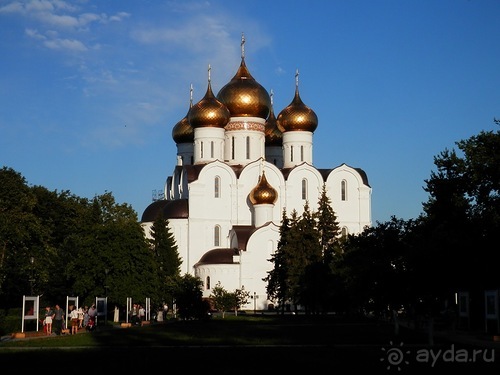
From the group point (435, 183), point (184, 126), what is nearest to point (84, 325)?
point (435, 183)

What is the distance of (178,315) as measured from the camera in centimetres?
5319

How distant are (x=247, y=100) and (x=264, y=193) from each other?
32.4 ft

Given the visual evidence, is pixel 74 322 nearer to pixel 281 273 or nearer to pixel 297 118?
pixel 281 273

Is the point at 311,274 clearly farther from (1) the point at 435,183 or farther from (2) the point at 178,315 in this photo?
(1) the point at 435,183

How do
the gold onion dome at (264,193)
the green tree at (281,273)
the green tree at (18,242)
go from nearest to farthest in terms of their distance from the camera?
1. the green tree at (18,242)
2. the green tree at (281,273)
3. the gold onion dome at (264,193)

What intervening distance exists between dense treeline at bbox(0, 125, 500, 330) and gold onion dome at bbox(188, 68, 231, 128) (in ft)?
50.2

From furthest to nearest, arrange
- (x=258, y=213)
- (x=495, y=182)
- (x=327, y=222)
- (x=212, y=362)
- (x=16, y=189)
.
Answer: (x=258, y=213)
(x=327, y=222)
(x=16, y=189)
(x=495, y=182)
(x=212, y=362)

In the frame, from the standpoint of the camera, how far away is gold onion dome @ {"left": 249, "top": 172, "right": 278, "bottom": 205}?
78.1 meters

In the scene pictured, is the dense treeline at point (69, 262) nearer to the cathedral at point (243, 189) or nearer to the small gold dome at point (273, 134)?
the cathedral at point (243, 189)

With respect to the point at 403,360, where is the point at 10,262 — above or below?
above

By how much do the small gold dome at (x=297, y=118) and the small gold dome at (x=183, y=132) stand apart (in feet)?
30.5

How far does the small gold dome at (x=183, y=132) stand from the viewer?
8850 cm

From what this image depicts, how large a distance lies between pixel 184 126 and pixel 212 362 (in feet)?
230
